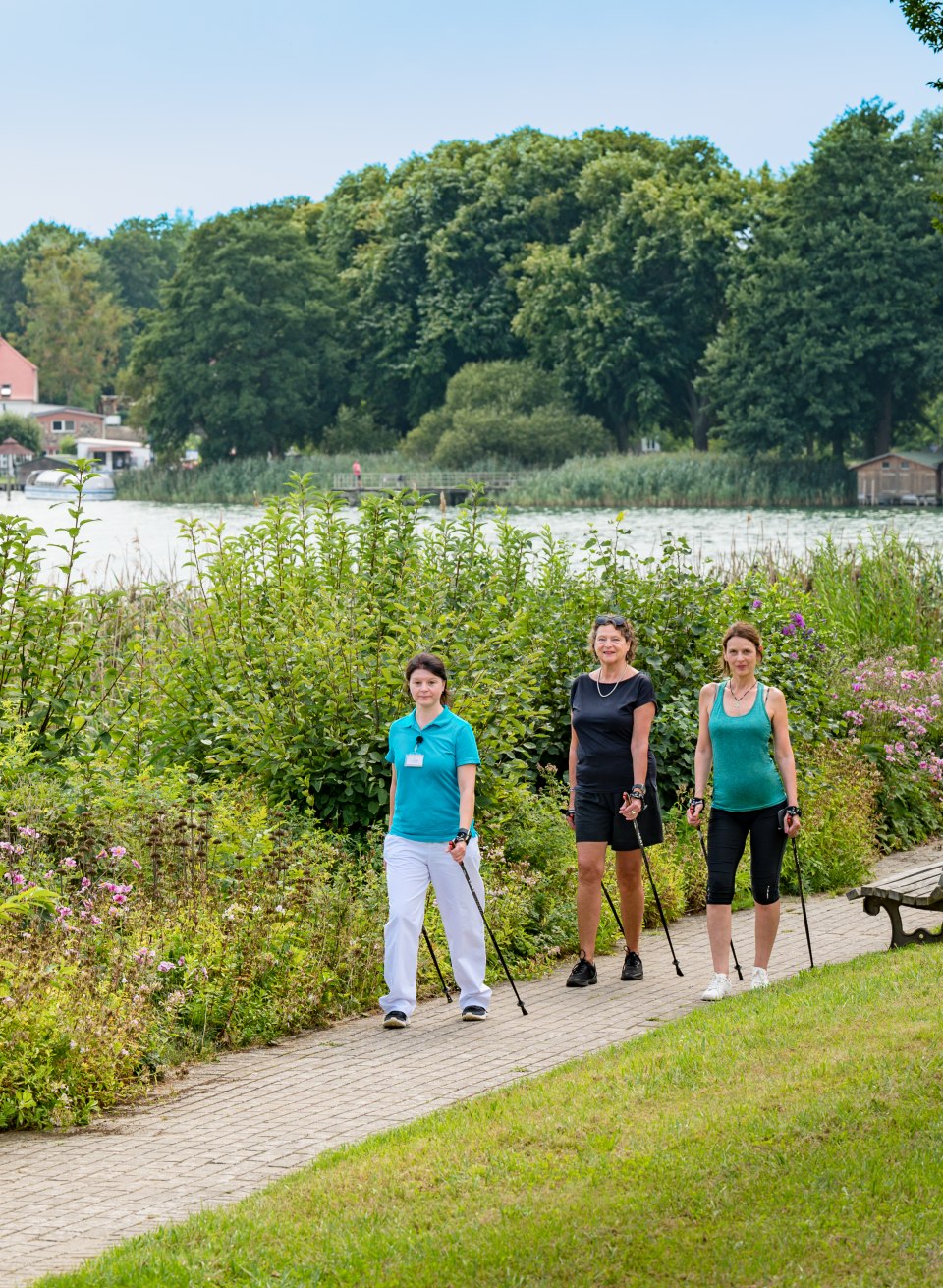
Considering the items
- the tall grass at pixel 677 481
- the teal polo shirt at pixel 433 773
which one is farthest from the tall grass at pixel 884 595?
the tall grass at pixel 677 481

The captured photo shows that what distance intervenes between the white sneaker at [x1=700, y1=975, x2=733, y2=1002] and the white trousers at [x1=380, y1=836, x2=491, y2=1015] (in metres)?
1.04

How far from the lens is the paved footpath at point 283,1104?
556cm

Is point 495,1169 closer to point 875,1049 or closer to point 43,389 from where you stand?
point 875,1049

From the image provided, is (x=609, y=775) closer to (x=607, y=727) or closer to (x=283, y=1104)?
(x=607, y=727)

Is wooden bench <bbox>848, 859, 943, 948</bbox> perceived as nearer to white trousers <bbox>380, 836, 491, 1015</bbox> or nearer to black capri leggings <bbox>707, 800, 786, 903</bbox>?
black capri leggings <bbox>707, 800, 786, 903</bbox>

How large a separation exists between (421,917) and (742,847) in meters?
1.60

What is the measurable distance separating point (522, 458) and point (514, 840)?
72.4 metres

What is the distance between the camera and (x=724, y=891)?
332 inches

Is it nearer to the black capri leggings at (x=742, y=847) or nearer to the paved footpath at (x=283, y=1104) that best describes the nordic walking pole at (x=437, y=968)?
the paved footpath at (x=283, y=1104)

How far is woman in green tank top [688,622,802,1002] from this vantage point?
8.30 m

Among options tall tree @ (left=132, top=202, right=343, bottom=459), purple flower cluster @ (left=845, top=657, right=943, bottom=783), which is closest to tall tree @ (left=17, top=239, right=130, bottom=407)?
tall tree @ (left=132, top=202, right=343, bottom=459)

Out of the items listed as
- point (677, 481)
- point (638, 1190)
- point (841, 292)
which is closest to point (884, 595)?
point (638, 1190)

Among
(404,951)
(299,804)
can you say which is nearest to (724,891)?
(404,951)

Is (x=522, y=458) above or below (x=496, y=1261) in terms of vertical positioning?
above
